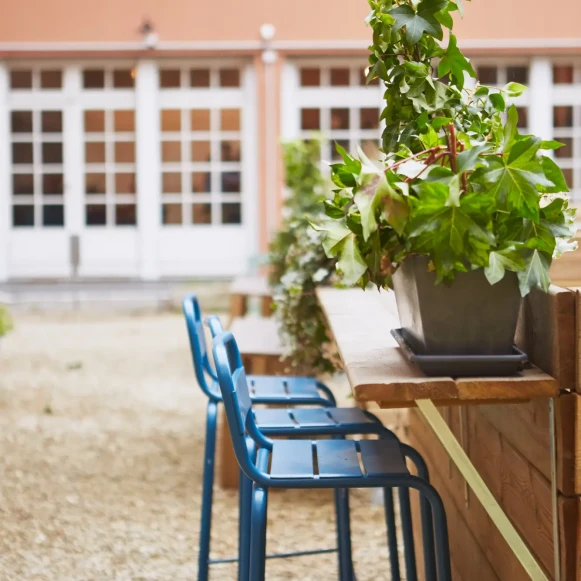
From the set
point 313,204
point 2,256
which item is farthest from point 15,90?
point 313,204

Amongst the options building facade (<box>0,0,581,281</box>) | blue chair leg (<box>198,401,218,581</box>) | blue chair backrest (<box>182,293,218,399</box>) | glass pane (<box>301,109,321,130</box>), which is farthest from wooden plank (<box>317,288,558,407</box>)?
glass pane (<box>301,109,321,130</box>)

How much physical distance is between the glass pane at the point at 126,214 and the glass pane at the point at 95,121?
82 centimetres

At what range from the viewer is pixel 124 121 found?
10008mm

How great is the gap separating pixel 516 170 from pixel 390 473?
58cm

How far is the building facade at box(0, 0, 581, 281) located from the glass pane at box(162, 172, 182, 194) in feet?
0.05

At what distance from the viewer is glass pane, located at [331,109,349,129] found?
10047 mm

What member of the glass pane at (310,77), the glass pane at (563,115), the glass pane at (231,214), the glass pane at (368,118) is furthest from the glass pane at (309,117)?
the glass pane at (563,115)

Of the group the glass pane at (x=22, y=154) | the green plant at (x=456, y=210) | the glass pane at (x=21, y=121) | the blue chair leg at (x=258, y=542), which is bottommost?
A: the blue chair leg at (x=258, y=542)

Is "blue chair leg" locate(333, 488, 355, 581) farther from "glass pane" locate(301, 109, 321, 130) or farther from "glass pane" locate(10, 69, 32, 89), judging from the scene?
"glass pane" locate(10, 69, 32, 89)

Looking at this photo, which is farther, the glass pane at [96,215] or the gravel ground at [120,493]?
the glass pane at [96,215]

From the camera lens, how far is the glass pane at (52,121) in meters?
9.98

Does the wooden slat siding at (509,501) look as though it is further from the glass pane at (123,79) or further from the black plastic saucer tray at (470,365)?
the glass pane at (123,79)

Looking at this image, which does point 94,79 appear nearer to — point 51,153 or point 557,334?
point 51,153

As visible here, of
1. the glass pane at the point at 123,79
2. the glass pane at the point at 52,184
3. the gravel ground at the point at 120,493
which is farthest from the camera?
the glass pane at the point at 52,184
